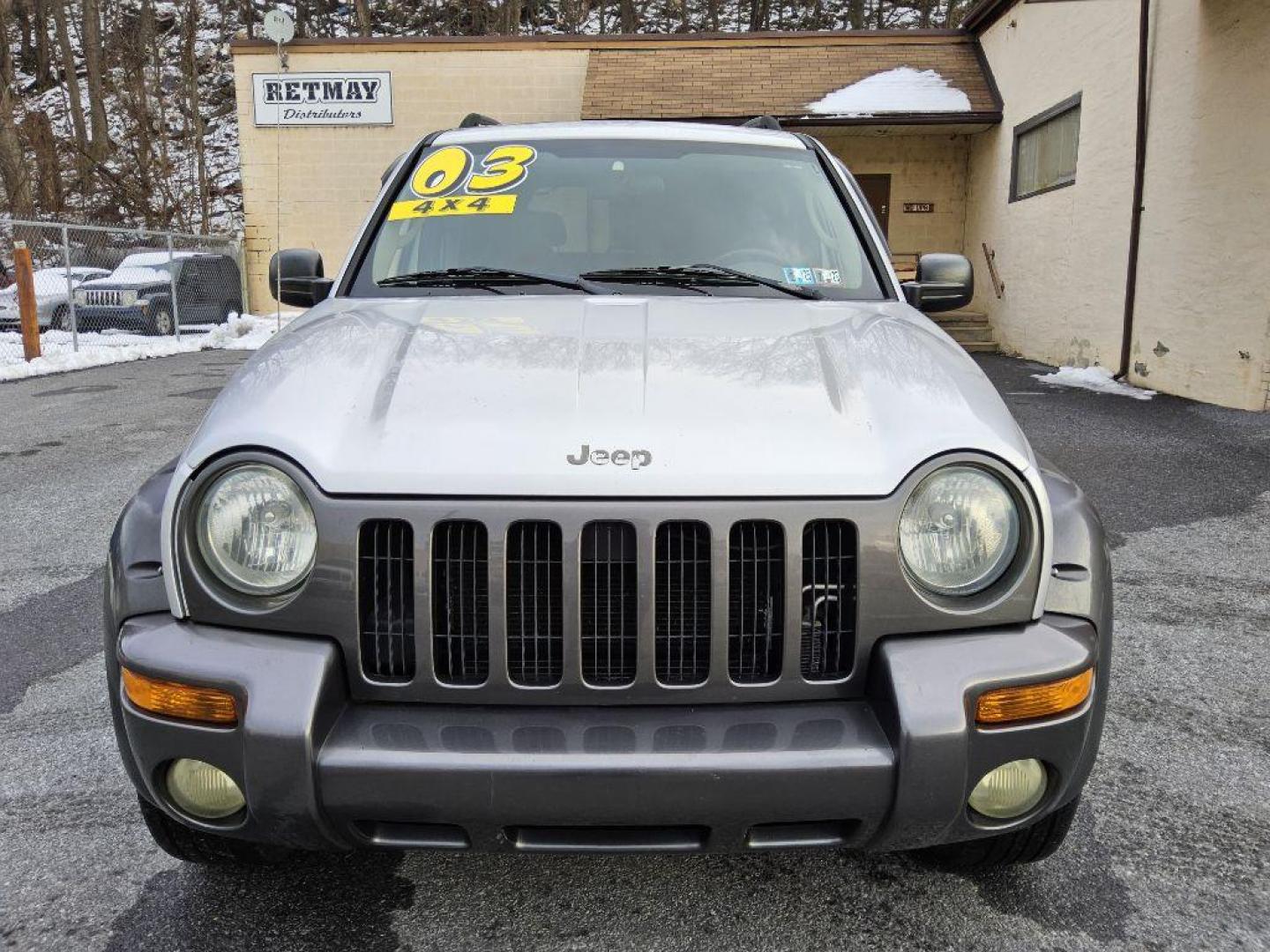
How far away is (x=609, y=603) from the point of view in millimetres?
1756

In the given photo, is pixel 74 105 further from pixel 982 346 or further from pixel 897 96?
pixel 982 346

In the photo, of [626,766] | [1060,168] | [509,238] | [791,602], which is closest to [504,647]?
[626,766]

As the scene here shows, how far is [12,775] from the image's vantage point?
2660 mm

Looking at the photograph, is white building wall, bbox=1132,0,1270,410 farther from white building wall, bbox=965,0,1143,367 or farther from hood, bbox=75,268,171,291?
hood, bbox=75,268,171,291

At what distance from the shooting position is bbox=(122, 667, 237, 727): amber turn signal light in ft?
5.50

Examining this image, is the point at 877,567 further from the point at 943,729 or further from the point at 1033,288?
the point at 1033,288

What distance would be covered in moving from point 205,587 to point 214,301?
56.8 ft

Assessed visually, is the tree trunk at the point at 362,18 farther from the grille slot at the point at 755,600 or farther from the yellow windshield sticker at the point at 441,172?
the grille slot at the point at 755,600

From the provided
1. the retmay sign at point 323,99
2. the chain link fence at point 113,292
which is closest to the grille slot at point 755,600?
the chain link fence at point 113,292

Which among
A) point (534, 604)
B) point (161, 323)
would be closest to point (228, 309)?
point (161, 323)

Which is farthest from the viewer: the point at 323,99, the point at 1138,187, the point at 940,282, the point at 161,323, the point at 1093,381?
the point at 323,99

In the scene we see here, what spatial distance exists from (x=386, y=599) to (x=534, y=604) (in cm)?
27

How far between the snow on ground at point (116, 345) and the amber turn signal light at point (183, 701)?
11716 mm

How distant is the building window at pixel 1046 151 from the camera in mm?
12336
